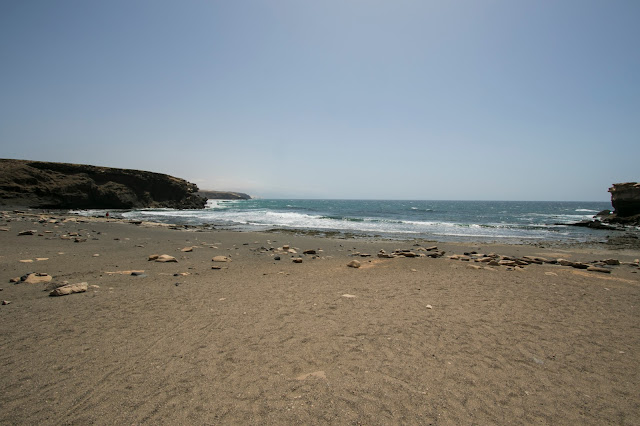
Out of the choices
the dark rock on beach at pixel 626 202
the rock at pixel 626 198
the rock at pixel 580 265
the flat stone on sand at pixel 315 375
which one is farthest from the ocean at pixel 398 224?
the flat stone on sand at pixel 315 375

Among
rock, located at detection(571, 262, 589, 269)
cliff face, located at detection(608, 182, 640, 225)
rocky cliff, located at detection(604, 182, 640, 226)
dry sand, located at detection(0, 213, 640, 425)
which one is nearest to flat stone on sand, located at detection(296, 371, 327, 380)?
dry sand, located at detection(0, 213, 640, 425)

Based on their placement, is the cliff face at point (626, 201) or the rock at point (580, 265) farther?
the cliff face at point (626, 201)

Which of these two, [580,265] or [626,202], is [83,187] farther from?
[626,202]

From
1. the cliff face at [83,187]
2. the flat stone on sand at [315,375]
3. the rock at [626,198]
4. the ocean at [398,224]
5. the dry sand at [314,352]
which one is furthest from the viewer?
the cliff face at [83,187]

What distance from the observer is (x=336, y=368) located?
13.4 feet

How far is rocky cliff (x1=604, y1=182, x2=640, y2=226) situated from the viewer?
3628 centimetres

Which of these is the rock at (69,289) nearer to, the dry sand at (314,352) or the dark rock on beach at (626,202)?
the dry sand at (314,352)

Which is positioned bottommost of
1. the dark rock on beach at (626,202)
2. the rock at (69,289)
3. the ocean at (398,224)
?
the ocean at (398,224)

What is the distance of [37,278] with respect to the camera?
7.58 m

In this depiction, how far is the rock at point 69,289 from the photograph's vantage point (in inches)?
257

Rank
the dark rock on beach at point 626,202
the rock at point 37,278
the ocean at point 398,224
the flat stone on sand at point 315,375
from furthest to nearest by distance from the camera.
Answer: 1. the dark rock on beach at point 626,202
2. the ocean at point 398,224
3. the rock at point 37,278
4. the flat stone on sand at point 315,375

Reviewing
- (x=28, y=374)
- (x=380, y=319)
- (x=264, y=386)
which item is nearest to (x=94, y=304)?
(x=28, y=374)

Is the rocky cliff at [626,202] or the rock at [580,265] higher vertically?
the rocky cliff at [626,202]

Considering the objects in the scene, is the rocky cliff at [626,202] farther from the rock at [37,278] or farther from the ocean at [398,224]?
the rock at [37,278]
